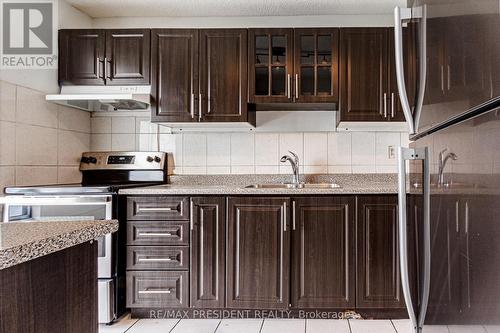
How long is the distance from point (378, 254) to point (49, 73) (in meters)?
2.57

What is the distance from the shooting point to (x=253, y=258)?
2.48m

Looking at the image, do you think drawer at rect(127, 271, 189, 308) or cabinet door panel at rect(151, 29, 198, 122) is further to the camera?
cabinet door panel at rect(151, 29, 198, 122)

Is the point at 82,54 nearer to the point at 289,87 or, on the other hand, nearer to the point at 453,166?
the point at 289,87

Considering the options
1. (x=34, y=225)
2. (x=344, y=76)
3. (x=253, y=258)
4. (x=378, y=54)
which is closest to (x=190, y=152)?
(x=253, y=258)

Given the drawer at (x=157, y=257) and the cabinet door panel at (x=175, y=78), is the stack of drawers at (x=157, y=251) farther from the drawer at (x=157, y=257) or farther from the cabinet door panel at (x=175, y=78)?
the cabinet door panel at (x=175, y=78)

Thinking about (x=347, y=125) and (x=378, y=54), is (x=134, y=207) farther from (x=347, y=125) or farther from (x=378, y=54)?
(x=378, y=54)

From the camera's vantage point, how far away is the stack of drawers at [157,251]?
2.49m

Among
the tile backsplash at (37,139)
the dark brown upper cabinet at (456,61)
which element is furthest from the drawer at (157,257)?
the dark brown upper cabinet at (456,61)

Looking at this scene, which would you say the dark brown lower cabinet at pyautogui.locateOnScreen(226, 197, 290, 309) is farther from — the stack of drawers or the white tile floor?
the stack of drawers

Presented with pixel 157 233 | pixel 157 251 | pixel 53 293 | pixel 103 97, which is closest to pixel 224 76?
pixel 103 97

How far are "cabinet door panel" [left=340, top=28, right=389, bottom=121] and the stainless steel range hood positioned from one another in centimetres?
142

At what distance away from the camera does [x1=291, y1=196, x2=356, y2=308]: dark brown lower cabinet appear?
245 centimetres

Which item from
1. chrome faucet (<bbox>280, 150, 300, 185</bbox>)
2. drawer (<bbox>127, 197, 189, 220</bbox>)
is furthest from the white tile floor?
chrome faucet (<bbox>280, 150, 300, 185</bbox>)

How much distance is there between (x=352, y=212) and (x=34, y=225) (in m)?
1.93
